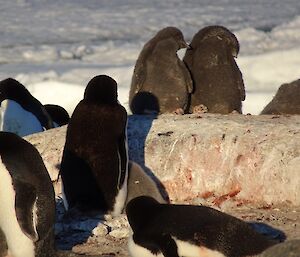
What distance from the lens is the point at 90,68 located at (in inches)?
603

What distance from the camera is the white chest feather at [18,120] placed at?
8516 mm

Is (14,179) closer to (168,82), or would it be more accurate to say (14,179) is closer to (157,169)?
(157,169)

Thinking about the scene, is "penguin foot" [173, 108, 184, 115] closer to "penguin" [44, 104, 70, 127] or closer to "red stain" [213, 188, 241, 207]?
"red stain" [213, 188, 241, 207]

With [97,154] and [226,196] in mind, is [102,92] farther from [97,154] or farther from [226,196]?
[226,196]

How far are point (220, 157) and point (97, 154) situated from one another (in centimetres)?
97

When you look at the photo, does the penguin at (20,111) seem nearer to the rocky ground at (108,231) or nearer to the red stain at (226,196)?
the red stain at (226,196)

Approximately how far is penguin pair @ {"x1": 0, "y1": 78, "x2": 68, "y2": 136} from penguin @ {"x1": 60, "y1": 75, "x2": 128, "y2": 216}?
92.2 inches

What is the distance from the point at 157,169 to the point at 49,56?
10221 mm

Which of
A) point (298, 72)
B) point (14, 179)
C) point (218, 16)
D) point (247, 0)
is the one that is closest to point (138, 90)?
point (14, 179)

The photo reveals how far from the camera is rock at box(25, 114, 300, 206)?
6631mm

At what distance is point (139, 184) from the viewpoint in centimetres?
643

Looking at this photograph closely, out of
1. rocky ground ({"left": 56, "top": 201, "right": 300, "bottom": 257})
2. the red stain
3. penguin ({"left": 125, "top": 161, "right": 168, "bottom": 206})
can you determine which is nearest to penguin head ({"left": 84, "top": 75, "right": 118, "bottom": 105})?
penguin ({"left": 125, "top": 161, "right": 168, "bottom": 206})

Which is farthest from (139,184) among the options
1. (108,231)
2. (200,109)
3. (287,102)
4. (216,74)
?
(287,102)

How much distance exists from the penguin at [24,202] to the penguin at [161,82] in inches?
117
